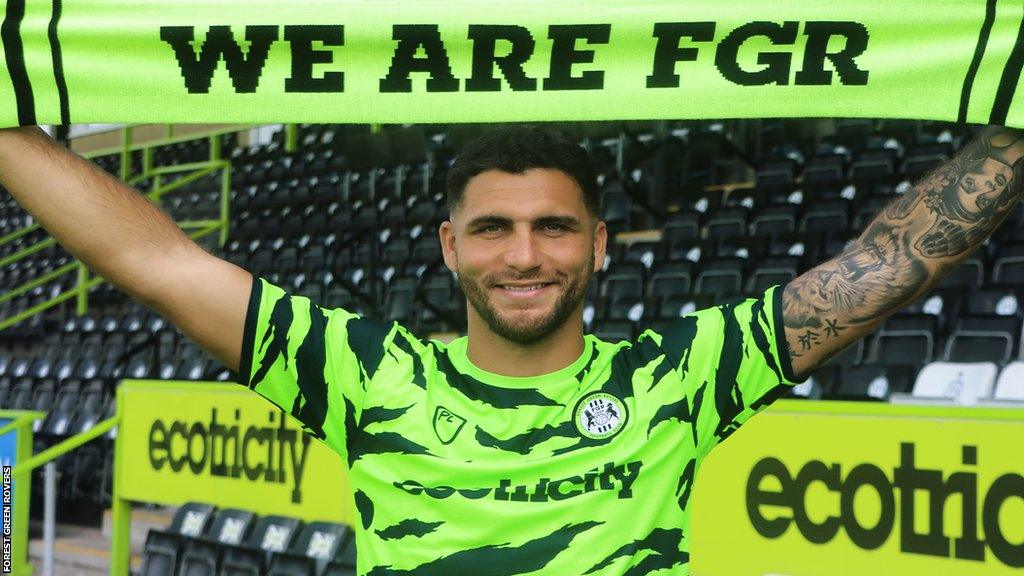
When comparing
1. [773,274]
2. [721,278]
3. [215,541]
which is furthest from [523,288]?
[721,278]

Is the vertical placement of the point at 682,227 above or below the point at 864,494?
above

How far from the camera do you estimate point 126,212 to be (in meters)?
1.85

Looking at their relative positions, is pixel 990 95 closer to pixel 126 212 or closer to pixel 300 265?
pixel 126 212

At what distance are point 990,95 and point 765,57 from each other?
0.38m

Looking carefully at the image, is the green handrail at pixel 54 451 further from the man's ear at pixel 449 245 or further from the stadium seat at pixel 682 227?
the stadium seat at pixel 682 227

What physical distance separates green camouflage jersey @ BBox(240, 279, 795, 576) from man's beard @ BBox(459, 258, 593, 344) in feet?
0.28

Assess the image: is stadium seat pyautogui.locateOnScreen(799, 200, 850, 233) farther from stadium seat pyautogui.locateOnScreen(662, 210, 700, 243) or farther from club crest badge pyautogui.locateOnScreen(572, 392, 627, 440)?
club crest badge pyautogui.locateOnScreen(572, 392, 627, 440)

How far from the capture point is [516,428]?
5.99ft

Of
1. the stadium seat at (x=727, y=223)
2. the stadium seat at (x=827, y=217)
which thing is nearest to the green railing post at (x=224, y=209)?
the stadium seat at (x=727, y=223)

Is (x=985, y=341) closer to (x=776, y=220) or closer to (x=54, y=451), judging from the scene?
(x=776, y=220)

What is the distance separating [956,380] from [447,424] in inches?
161

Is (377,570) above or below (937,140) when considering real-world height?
below

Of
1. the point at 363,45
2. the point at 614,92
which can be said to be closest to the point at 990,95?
the point at 614,92

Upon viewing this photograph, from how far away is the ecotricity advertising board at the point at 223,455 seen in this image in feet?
16.0
